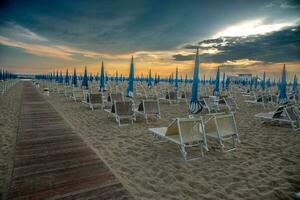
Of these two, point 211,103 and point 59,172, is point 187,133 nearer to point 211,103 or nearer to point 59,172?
point 59,172

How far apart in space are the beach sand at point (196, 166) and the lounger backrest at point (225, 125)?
0.48 m

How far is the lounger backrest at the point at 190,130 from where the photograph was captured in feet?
13.6

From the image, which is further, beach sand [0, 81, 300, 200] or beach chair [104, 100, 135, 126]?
beach chair [104, 100, 135, 126]

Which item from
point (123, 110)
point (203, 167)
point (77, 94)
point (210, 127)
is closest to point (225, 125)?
point (210, 127)

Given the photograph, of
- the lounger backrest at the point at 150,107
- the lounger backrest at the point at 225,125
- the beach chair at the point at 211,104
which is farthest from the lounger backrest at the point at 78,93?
the lounger backrest at the point at 225,125

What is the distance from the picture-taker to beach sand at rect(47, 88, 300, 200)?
2885 mm

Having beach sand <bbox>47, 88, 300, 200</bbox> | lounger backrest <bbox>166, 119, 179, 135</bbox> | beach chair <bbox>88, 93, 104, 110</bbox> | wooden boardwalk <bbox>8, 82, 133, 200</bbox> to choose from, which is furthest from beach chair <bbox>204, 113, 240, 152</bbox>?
beach chair <bbox>88, 93, 104, 110</bbox>

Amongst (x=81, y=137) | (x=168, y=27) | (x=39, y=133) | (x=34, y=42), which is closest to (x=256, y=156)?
(x=81, y=137)

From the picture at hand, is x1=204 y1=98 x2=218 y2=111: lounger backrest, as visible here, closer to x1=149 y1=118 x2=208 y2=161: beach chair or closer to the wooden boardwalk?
x1=149 y1=118 x2=208 y2=161: beach chair

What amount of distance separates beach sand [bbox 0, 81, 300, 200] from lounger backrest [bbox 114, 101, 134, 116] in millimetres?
1165

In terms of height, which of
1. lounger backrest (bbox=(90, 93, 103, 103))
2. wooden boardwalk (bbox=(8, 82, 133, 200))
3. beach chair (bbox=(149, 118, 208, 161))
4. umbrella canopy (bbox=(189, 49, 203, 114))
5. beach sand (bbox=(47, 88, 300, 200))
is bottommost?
beach sand (bbox=(47, 88, 300, 200))

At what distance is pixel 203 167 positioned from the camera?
3766 mm

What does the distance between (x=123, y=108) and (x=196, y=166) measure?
4157 millimetres

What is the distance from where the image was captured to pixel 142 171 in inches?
136
